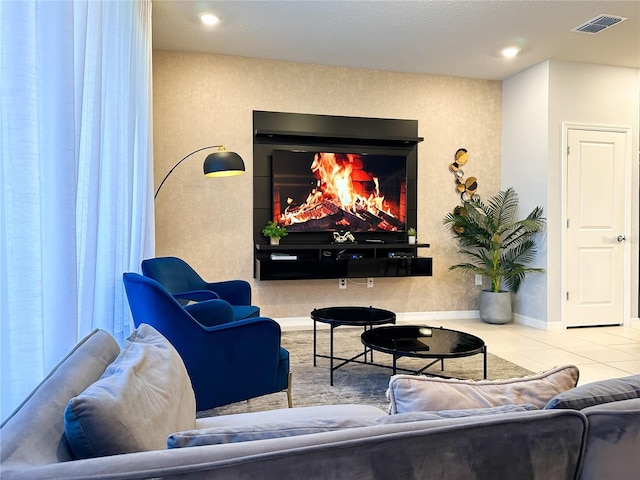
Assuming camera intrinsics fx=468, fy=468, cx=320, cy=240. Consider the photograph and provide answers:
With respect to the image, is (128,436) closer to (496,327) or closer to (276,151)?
(276,151)

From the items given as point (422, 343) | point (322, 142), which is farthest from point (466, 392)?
point (322, 142)

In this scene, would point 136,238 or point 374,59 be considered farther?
point 374,59

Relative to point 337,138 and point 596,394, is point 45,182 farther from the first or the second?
point 337,138

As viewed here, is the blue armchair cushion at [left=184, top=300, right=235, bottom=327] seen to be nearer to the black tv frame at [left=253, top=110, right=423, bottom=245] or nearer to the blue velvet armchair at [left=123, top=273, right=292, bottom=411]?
the blue velvet armchair at [left=123, top=273, right=292, bottom=411]

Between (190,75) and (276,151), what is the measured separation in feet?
3.83

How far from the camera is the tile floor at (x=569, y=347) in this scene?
3.72 m

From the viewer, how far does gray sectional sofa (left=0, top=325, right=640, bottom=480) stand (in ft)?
2.26

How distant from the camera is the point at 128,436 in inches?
33.2

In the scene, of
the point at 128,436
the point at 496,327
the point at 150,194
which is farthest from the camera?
the point at 496,327

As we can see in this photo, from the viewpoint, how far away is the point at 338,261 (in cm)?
495

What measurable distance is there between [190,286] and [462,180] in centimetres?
350

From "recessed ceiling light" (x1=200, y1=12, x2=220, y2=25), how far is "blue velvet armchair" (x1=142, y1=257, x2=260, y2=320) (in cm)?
208

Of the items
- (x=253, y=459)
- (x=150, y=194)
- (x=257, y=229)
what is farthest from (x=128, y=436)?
(x=257, y=229)

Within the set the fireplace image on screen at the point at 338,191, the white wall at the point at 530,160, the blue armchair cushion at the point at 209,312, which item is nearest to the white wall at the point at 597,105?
the white wall at the point at 530,160
